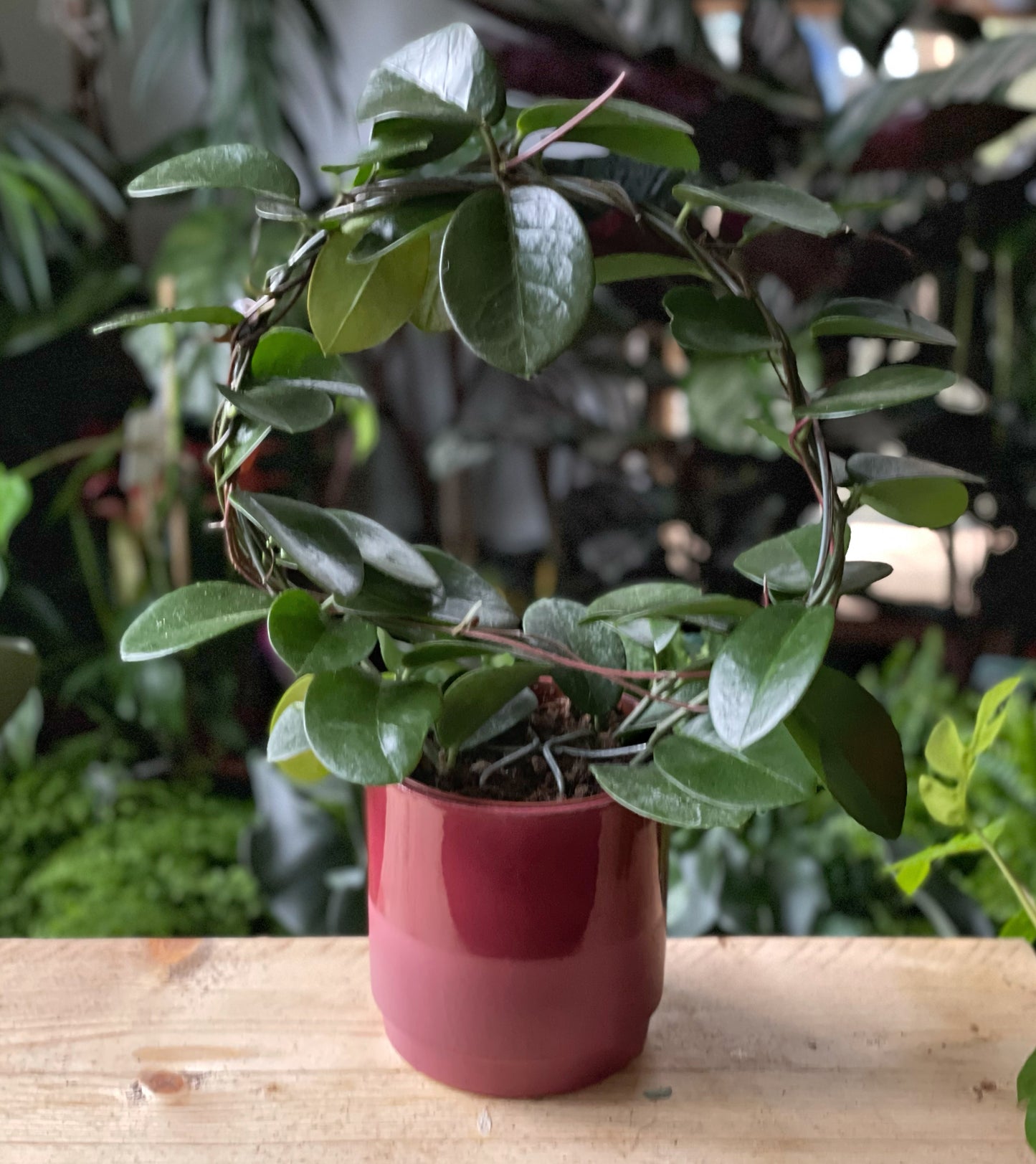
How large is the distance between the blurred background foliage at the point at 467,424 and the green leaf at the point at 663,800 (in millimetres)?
607

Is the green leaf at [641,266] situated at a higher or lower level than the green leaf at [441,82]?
lower

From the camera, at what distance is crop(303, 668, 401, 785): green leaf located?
409 mm

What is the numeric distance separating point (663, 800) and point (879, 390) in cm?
19

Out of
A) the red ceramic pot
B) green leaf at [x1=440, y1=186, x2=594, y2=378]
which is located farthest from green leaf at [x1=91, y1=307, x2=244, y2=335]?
the red ceramic pot

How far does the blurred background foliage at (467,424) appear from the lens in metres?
1.23

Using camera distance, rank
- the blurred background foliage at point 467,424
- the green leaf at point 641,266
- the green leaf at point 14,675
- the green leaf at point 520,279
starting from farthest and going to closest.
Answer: the blurred background foliage at point 467,424 → the green leaf at point 14,675 → the green leaf at point 641,266 → the green leaf at point 520,279

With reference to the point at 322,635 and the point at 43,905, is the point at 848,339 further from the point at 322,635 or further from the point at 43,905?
the point at 43,905

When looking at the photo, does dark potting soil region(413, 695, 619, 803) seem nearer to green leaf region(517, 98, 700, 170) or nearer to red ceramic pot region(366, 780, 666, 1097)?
red ceramic pot region(366, 780, 666, 1097)

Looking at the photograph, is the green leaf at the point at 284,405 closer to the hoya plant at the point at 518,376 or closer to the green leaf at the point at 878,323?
the hoya plant at the point at 518,376

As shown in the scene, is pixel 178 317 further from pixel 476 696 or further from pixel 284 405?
pixel 476 696

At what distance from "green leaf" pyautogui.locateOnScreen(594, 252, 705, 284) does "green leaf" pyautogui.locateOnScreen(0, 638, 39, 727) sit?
14.7 inches

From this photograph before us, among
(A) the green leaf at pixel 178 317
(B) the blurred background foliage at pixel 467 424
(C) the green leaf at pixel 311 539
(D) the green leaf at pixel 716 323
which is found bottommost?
(B) the blurred background foliage at pixel 467 424

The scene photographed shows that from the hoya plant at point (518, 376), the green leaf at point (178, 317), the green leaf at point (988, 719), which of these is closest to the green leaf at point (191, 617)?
the hoya plant at point (518, 376)

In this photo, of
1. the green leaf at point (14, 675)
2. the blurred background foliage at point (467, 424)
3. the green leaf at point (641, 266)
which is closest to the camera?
the green leaf at point (641, 266)
